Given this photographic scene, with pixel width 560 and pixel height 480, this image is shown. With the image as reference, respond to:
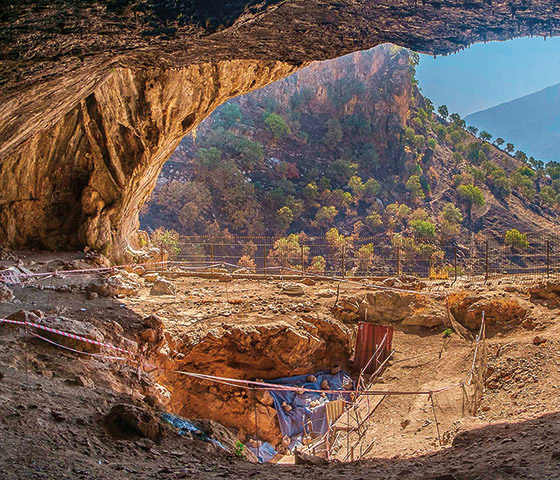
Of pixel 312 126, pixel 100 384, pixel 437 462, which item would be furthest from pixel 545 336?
pixel 312 126

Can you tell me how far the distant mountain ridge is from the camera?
402 ft

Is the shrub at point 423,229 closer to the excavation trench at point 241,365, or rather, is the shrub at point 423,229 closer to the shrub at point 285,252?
the shrub at point 285,252

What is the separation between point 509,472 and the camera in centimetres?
272

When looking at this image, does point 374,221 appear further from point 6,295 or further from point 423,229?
point 6,295

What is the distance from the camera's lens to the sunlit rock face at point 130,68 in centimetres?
383

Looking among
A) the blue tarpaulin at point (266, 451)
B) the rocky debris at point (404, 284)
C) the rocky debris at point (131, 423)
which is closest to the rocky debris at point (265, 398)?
the blue tarpaulin at point (266, 451)

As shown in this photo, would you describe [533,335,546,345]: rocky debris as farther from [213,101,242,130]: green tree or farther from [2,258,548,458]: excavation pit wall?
[213,101,242,130]: green tree

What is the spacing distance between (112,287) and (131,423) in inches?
251

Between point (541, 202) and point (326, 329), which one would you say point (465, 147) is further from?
point (326, 329)

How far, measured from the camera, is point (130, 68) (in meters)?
9.13

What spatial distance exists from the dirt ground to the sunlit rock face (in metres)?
2.05

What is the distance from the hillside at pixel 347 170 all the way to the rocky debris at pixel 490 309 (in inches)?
901

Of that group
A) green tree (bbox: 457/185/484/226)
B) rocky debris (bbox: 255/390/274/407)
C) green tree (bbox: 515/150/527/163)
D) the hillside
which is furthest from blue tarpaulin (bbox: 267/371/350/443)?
green tree (bbox: 515/150/527/163)

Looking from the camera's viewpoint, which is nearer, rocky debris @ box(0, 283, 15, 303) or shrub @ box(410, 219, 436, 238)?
rocky debris @ box(0, 283, 15, 303)
